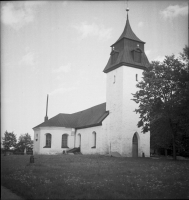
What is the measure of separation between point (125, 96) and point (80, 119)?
13.6m

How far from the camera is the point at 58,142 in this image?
4122 cm

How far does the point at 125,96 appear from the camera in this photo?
33.3 metres

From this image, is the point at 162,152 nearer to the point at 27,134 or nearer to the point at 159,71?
the point at 159,71

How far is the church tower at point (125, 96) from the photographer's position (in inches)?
1281

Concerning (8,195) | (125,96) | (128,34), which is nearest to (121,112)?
(125,96)

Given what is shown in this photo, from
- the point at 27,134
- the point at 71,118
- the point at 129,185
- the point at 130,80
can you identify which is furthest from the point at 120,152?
the point at 27,134

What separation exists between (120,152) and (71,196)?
80.3 ft

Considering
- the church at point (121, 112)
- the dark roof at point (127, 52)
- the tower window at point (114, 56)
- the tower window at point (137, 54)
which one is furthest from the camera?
the tower window at point (114, 56)

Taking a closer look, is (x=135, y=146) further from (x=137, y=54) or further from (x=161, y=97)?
(x=137, y=54)

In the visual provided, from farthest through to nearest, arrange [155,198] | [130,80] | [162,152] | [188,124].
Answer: [162,152]
[130,80]
[188,124]
[155,198]

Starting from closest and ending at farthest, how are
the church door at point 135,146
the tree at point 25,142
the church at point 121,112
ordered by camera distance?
the church at point 121,112, the church door at point 135,146, the tree at point 25,142

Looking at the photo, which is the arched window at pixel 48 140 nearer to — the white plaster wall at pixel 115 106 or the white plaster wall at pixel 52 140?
the white plaster wall at pixel 52 140

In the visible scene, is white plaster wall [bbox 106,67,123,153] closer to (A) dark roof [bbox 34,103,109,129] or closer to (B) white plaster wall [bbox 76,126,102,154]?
(A) dark roof [bbox 34,103,109,129]

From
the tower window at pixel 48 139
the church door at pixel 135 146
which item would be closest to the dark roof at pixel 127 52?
the church door at pixel 135 146
